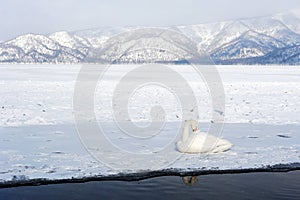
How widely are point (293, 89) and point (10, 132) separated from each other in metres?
24.4

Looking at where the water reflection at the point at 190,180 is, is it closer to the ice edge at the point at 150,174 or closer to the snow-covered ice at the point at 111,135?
the ice edge at the point at 150,174

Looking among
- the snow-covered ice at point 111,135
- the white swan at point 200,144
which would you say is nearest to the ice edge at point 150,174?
the snow-covered ice at point 111,135

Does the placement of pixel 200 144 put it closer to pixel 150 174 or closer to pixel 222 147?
pixel 222 147

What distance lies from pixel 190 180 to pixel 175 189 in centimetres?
79

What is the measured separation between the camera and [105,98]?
27.4m

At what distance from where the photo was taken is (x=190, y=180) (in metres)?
10.3

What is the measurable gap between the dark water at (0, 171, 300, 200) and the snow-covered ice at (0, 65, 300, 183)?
736 millimetres

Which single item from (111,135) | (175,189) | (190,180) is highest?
(111,135)

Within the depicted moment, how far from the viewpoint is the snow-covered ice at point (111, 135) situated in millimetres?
11232

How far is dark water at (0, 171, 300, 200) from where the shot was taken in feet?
29.9

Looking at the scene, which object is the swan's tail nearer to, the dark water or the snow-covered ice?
the snow-covered ice

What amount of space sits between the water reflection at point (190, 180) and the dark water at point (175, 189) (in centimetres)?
2

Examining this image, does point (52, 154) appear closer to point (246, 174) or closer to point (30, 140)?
point (30, 140)

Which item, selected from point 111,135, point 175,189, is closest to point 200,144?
point 175,189
